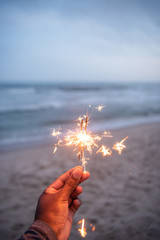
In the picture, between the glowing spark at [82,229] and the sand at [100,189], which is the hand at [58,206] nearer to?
the glowing spark at [82,229]

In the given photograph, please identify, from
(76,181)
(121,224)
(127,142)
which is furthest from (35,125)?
(76,181)

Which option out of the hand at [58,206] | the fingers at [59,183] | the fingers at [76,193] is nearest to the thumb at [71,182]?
the hand at [58,206]

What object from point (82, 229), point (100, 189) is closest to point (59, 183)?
point (82, 229)

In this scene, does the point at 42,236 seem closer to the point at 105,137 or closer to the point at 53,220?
the point at 53,220

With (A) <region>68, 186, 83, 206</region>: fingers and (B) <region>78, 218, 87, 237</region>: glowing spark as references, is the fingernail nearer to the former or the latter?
(A) <region>68, 186, 83, 206</region>: fingers

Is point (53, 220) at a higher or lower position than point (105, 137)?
lower

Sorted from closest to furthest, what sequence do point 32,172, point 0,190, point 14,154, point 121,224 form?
point 121,224
point 0,190
point 32,172
point 14,154

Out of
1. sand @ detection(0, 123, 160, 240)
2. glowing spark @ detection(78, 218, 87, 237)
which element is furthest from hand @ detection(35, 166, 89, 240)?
sand @ detection(0, 123, 160, 240)

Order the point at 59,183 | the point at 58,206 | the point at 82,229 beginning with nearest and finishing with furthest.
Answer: the point at 58,206, the point at 59,183, the point at 82,229

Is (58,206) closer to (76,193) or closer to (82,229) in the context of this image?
(76,193)
